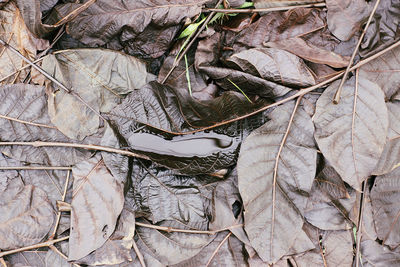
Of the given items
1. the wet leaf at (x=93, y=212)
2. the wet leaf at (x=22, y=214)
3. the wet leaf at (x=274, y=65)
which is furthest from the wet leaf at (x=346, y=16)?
the wet leaf at (x=22, y=214)

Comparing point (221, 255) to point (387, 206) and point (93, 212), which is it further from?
point (387, 206)

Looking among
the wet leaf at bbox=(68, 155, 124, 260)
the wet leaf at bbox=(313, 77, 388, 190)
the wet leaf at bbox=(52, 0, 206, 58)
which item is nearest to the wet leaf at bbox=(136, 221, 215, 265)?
the wet leaf at bbox=(68, 155, 124, 260)

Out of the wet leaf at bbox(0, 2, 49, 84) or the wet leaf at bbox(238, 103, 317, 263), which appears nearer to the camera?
the wet leaf at bbox(238, 103, 317, 263)

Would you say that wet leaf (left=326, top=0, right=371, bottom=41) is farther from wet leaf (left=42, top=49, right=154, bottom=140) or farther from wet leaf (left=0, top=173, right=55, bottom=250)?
wet leaf (left=0, top=173, right=55, bottom=250)

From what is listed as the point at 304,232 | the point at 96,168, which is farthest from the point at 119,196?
the point at 304,232

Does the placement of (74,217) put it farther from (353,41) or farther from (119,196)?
(353,41)

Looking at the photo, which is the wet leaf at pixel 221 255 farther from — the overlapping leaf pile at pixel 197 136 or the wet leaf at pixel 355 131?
the wet leaf at pixel 355 131

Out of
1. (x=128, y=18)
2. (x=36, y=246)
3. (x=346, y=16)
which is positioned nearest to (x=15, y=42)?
(x=128, y=18)
